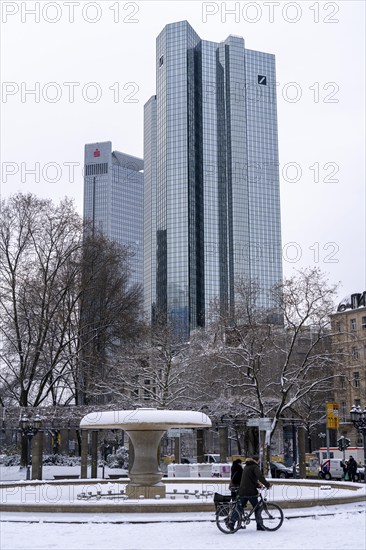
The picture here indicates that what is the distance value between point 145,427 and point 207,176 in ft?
452

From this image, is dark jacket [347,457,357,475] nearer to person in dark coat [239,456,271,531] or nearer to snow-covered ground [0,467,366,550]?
snow-covered ground [0,467,366,550]

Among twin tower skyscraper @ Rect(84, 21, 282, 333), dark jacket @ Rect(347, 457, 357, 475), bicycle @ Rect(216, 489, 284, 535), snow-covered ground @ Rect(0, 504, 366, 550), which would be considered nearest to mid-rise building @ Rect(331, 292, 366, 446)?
dark jacket @ Rect(347, 457, 357, 475)

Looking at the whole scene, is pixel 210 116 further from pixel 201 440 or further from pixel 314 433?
pixel 201 440

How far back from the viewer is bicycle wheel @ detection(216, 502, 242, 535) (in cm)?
1484

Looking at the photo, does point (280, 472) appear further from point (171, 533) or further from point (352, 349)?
point (352, 349)

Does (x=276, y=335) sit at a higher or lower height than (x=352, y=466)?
higher

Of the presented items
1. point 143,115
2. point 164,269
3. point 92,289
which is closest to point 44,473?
point 92,289

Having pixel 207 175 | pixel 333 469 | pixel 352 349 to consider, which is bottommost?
pixel 333 469

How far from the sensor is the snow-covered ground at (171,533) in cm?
1291

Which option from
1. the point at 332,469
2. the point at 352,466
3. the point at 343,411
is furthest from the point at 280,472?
the point at 343,411

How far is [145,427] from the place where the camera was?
22750mm

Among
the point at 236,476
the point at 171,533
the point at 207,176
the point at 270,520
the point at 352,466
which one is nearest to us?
the point at 171,533

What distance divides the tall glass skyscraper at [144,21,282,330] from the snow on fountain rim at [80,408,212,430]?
386 ft

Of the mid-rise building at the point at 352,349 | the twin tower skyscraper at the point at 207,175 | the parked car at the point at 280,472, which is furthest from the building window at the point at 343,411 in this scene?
the twin tower skyscraper at the point at 207,175
